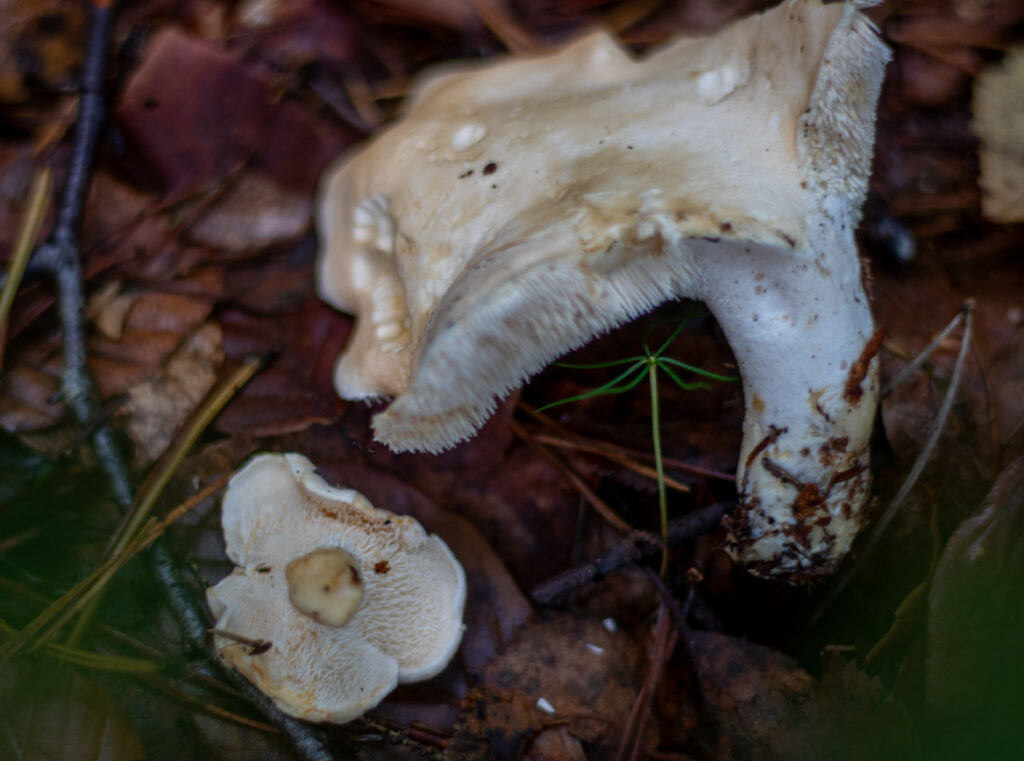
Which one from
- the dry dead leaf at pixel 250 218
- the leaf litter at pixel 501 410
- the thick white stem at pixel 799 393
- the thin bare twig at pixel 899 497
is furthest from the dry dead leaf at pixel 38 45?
the thin bare twig at pixel 899 497

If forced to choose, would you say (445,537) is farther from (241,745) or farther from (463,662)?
(241,745)

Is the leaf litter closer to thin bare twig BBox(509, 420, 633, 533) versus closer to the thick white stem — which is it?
thin bare twig BBox(509, 420, 633, 533)

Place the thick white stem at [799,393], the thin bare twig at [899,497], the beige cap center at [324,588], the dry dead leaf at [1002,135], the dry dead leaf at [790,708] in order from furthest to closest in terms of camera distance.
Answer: the dry dead leaf at [1002,135]
the thin bare twig at [899,497]
the beige cap center at [324,588]
the dry dead leaf at [790,708]
the thick white stem at [799,393]

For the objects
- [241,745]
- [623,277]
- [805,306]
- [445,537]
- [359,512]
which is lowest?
[241,745]

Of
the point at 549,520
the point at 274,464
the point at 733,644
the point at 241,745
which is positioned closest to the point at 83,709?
the point at 241,745

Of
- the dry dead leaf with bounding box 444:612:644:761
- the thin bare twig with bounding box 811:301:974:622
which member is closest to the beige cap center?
the dry dead leaf with bounding box 444:612:644:761

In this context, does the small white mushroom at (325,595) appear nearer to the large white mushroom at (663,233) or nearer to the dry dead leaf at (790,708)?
the large white mushroom at (663,233)
